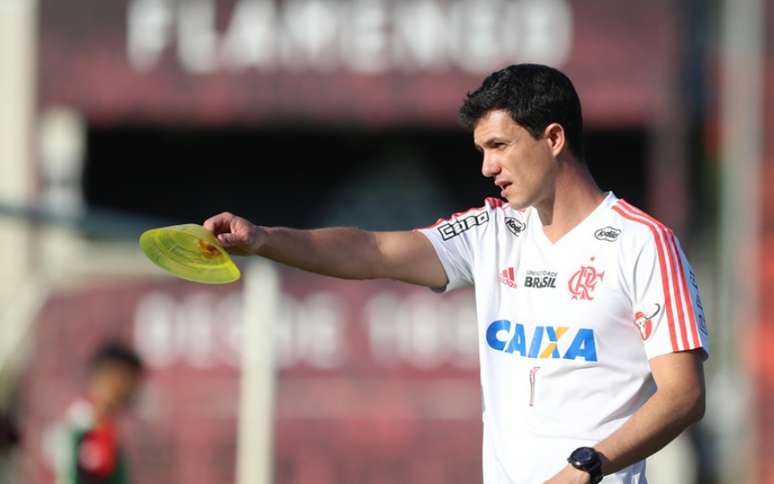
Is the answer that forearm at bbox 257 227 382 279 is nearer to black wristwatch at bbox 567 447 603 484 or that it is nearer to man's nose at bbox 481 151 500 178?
man's nose at bbox 481 151 500 178

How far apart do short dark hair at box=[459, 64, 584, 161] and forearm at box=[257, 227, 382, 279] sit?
549mm

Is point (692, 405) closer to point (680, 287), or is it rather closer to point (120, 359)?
point (680, 287)

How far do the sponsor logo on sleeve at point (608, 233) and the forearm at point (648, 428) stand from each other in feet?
1.56

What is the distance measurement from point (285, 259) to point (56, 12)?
10516 mm

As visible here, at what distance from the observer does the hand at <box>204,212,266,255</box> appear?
4887 millimetres

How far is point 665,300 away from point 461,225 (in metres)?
0.74

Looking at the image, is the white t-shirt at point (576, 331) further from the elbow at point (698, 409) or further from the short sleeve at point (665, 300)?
the elbow at point (698, 409)

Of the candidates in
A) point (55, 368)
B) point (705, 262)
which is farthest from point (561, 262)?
point (705, 262)

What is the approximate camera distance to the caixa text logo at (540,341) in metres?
4.85

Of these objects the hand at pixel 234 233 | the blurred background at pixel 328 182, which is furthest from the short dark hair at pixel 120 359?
the hand at pixel 234 233

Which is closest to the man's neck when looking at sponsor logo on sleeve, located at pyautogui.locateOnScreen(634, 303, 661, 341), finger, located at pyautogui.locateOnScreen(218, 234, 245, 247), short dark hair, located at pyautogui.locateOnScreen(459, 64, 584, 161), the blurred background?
short dark hair, located at pyautogui.locateOnScreen(459, 64, 584, 161)

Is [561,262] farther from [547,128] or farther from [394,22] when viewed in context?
[394,22]

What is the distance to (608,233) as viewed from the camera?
4895 millimetres

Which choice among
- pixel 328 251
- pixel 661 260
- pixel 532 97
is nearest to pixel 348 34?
pixel 328 251
